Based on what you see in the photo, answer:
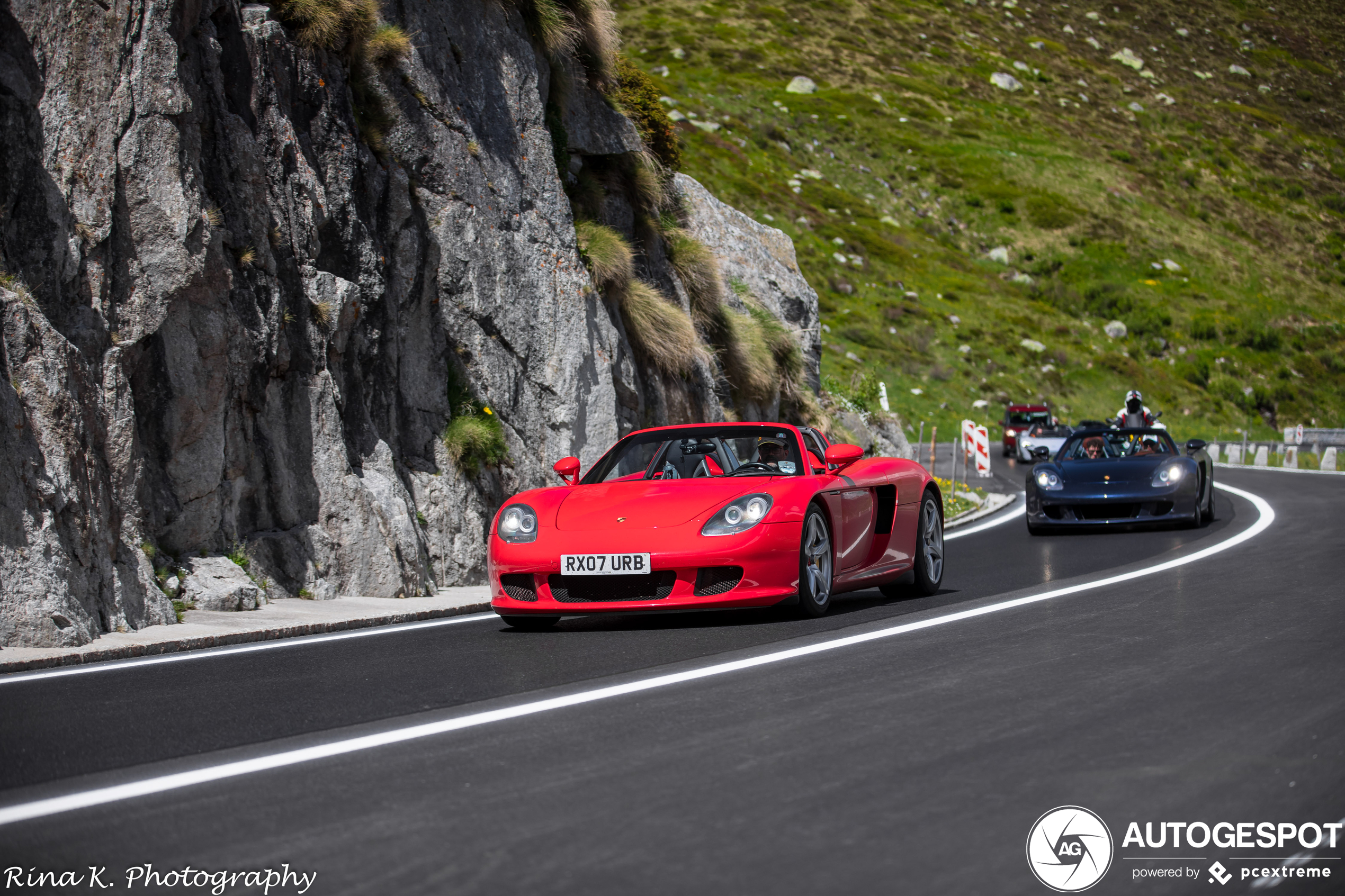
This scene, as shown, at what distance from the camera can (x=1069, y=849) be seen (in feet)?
11.1

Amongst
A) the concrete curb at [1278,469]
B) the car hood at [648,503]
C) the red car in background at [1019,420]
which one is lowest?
the concrete curb at [1278,469]

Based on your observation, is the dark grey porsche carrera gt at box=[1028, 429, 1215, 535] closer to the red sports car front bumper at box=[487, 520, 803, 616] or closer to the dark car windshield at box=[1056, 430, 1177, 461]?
the dark car windshield at box=[1056, 430, 1177, 461]

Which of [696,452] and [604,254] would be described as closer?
[696,452]

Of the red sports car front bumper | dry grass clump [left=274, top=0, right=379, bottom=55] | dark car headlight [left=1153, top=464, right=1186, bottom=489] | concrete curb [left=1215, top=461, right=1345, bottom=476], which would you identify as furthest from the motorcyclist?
the red sports car front bumper

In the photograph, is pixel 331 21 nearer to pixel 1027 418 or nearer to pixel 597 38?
pixel 597 38

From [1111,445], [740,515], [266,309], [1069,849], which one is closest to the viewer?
[1069,849]

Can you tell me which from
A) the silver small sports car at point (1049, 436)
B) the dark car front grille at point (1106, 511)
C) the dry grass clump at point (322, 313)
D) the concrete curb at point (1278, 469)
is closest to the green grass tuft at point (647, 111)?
the dark car front grille at point (1106, 511)

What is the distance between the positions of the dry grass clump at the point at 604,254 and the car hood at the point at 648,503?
22.9ft

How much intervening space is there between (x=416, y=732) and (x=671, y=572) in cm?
301

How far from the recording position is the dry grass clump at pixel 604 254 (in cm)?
1528

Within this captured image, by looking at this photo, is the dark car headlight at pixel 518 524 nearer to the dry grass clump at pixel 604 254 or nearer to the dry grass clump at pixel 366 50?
the dry grass clump at pixel 366 50

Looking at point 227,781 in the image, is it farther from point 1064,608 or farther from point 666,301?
point 666,301

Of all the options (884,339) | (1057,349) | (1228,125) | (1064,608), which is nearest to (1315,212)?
(1228,125)

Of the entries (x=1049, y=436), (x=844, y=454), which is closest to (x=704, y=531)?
(x=844, y=454)
